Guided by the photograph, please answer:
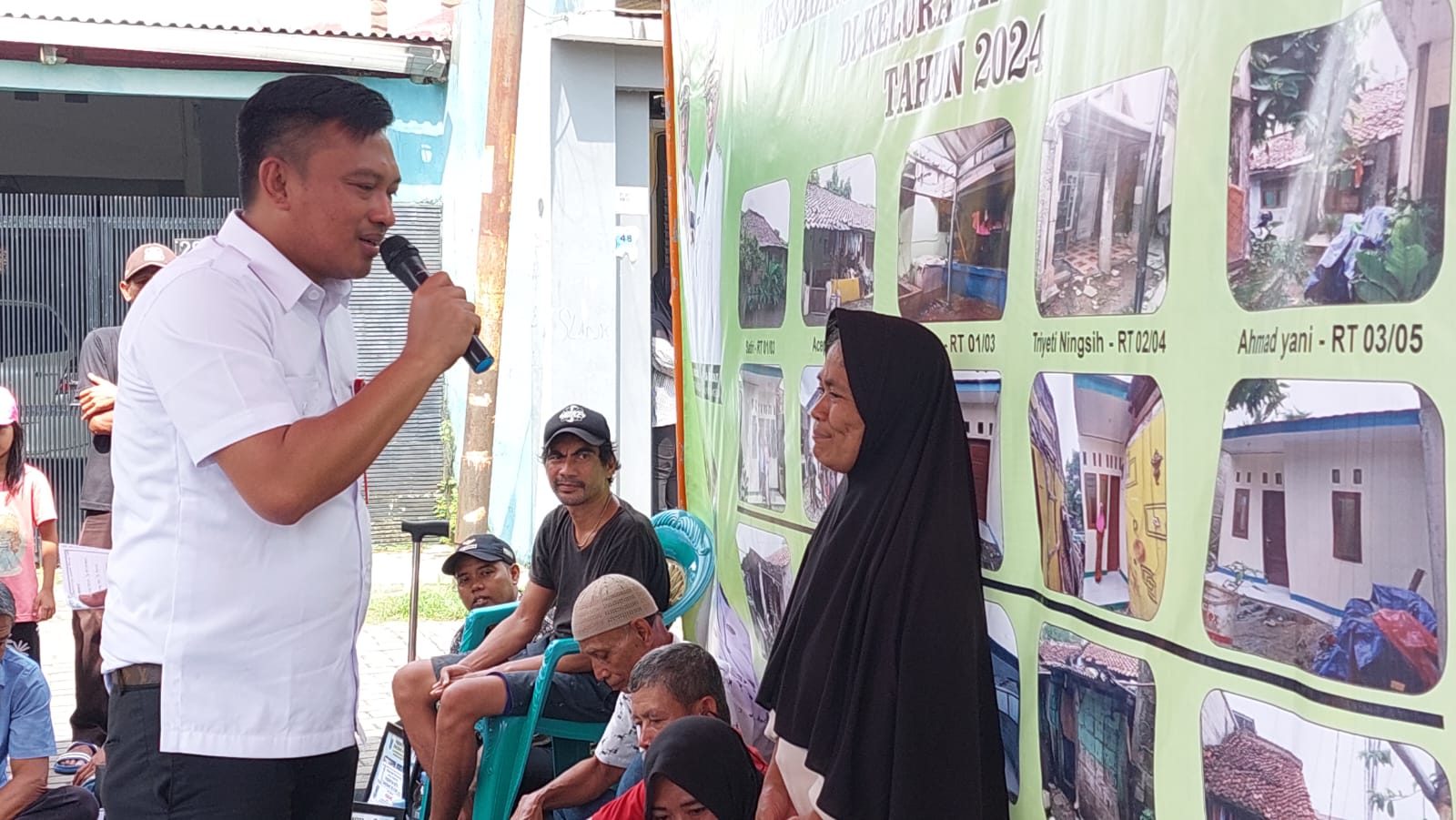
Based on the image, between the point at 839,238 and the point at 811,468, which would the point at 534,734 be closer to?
the point at 811,468

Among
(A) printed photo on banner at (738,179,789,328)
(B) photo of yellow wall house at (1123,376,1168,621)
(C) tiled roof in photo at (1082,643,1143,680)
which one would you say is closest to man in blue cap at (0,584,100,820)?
(A) printed photo on banner at (738,179,789,328)

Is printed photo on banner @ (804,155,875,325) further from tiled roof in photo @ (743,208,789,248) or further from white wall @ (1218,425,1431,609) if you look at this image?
white wall @ (1218,425,1431,609)

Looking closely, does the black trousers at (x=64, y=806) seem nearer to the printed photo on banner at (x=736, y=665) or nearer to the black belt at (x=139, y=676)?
the printed photo on banner at (x=736, y=665)

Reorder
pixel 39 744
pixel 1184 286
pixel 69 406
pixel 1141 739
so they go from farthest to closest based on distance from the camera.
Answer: pixel 69 406
pixel 39 744
pixel 1141 739
pixel 1184 286

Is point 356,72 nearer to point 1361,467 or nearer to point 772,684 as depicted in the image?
point 772,684

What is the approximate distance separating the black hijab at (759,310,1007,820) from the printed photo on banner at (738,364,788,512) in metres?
0.95

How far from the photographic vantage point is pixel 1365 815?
168 cm

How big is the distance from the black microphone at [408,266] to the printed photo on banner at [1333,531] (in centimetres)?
110

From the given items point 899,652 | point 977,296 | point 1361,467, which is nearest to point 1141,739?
point 899,652

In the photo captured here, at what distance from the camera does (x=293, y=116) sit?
83.0 inches

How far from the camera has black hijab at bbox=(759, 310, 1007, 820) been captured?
2447mm

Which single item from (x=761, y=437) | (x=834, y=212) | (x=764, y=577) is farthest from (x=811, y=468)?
(x=834, y=212)

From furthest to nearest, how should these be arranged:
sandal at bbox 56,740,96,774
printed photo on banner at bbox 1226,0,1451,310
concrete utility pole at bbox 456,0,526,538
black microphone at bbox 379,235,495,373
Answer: concrete utility pole at bbox 456,0,526,538 < sandal at bbox 56,740,96,774 < black microphone at bbox 379,235,495,373 < printed photo on banner at bbox 1226,0,1451,310

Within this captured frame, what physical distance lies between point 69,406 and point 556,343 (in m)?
3.70
